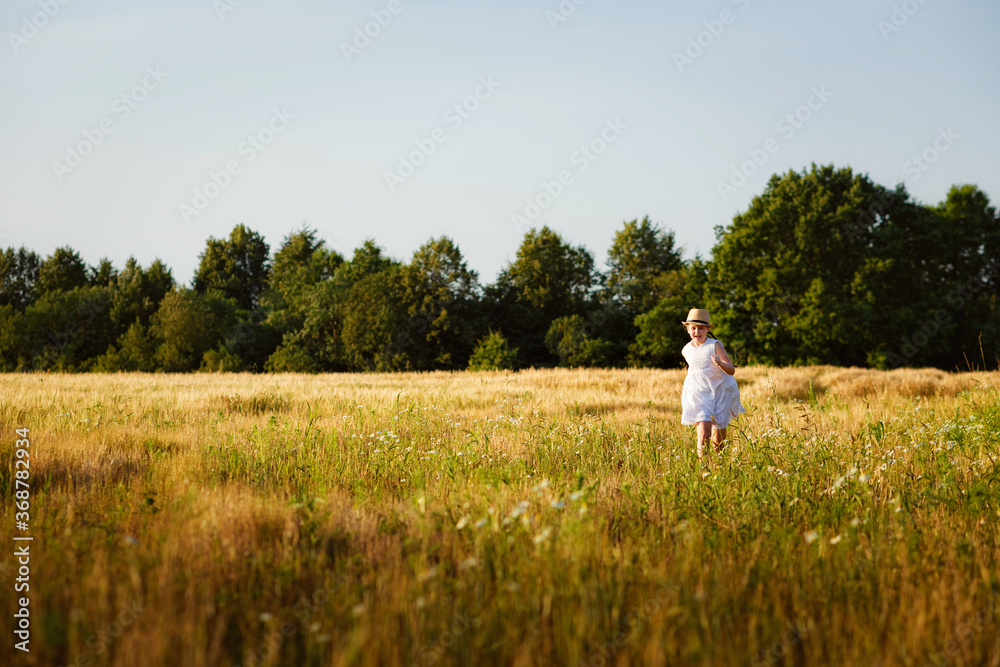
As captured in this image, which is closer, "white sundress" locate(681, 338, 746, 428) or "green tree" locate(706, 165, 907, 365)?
"white sundress" locate(681, 338, 746, 428)

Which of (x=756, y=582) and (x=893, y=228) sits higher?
(x=893, y=228)

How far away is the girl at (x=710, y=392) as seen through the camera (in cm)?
692

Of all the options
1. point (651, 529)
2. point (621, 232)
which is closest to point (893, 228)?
point (621, 232)

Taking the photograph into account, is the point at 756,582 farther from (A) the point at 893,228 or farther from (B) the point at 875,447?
(A) the point at 893,228

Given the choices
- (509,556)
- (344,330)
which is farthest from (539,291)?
(509,556)

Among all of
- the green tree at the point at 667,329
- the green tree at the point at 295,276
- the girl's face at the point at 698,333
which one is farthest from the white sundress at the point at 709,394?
the green tree at the point at 295,276

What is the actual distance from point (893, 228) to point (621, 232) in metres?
28.2

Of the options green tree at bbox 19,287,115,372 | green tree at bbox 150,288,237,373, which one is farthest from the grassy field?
green tree at bbox 19,287,115,372

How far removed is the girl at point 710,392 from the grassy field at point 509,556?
2.05 feet

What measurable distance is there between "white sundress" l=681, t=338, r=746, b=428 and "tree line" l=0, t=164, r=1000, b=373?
3320 cm

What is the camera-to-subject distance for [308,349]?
1981 inches

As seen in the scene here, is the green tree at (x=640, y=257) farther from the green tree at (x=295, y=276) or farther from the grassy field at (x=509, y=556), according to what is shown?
the grassy field at (x=509, y=556)

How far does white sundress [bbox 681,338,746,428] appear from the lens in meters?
6.94

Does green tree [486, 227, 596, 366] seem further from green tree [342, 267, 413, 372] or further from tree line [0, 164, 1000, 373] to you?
green tree [342, 267, 413, 372]
